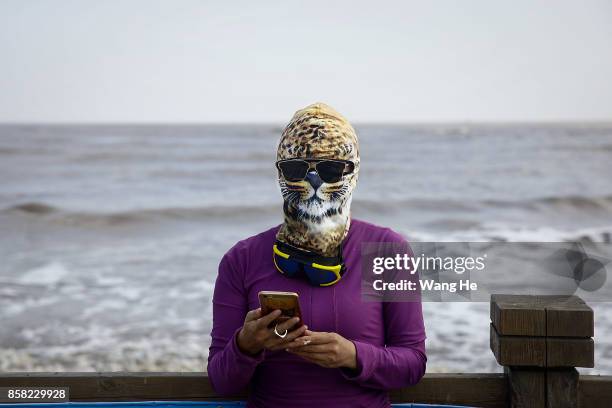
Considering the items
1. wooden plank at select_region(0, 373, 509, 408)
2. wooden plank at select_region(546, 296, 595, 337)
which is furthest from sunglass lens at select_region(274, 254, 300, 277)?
wooden plank at select_region(546, 296, 595, 337)

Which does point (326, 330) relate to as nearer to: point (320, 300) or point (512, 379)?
point (320, 300)

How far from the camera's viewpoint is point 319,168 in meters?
2.30

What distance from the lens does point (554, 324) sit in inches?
98.8

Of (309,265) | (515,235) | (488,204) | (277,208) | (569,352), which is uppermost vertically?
(488,204)

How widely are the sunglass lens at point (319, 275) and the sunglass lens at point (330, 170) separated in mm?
303

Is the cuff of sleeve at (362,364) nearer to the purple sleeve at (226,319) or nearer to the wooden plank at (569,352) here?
the purple sleeve at (226,319)

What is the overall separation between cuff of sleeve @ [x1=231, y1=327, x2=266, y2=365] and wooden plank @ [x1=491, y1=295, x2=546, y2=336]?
94cm

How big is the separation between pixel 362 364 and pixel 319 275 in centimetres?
32

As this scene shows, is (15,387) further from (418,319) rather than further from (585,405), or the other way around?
(585,405)

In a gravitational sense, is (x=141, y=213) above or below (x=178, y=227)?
above

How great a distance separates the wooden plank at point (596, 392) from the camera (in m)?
2.65

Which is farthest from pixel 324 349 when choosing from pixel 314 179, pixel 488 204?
pixel 488 204

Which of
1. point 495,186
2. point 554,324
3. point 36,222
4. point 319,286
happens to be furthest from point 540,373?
point 495,186

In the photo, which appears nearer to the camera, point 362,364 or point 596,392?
point 362,364
